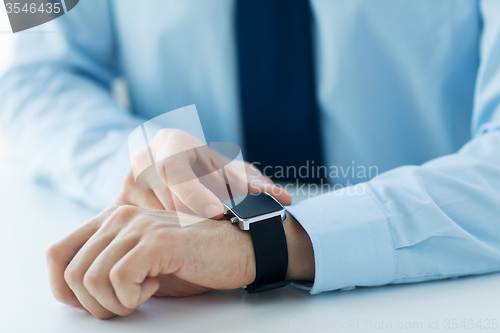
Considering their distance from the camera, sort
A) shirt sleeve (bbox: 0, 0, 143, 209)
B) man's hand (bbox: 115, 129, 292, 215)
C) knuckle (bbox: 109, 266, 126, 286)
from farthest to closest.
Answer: shirt sleeve (bbox: 0, 0, 143, 209)
man's hand (bbox: 115, 129, 292, 215)
knuckle (bbox: 109, 266, 126, 286)

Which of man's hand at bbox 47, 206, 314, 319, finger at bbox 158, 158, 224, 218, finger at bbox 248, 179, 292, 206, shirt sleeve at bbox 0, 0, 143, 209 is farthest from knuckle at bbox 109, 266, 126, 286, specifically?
shirt sleeve at bbox 0, 0, 143, 209

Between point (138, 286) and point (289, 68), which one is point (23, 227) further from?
point (289, 68)

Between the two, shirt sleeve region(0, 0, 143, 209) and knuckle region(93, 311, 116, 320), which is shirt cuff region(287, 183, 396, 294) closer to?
knuckle region(93, 311, 116, 320)

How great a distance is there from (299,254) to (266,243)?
0.05m

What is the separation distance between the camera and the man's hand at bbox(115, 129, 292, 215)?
486mm

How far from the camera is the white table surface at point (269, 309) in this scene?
1.31 feet

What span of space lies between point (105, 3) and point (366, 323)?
1.08m

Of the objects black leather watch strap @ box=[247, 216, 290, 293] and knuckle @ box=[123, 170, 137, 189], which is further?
knuckle @ box=[123, 170, 137, 189]

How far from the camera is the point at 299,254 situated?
469 mm

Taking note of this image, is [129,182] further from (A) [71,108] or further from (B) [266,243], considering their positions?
(A) [71,108]

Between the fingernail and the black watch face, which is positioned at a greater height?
the fingernail

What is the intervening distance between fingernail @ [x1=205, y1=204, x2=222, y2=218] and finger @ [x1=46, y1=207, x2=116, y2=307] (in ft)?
0.45

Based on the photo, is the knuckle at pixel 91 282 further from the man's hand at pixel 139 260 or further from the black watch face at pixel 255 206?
the black watch face at pixel 255 206

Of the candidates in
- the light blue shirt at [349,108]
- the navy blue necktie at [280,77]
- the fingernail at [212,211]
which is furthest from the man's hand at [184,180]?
the navy blue necktie at [280,77]
